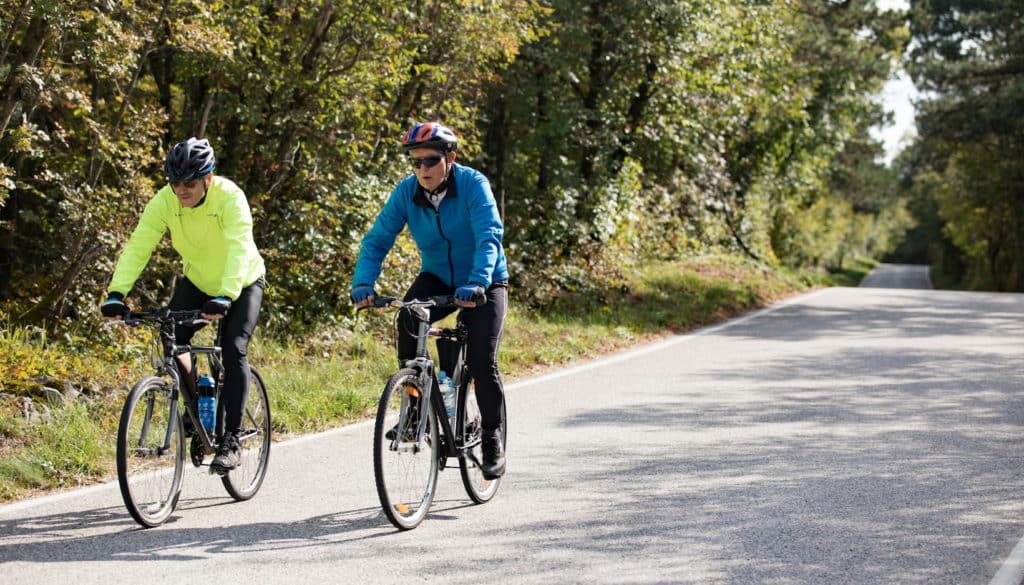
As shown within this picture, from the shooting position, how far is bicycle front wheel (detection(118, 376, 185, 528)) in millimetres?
5207

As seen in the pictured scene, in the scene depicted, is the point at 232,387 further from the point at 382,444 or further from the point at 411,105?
the point at 411,105

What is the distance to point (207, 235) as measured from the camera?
5836 mm

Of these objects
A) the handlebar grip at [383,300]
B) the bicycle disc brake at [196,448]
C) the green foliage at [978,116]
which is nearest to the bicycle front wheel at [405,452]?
the handlebar grip at [383,300]

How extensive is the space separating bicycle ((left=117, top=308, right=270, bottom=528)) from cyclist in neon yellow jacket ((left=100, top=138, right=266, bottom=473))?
0.42ft

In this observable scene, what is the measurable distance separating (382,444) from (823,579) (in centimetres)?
208

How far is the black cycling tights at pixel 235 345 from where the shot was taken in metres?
5.80

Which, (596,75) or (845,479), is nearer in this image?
(845,479)

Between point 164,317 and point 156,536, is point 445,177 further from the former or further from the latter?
point 156,536

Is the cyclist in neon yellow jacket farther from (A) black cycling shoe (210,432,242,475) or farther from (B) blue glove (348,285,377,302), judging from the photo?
(B) blue glove (348,285,377,302)

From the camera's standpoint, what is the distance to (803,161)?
30906 millimetres

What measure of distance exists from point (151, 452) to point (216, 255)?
43.6 inches

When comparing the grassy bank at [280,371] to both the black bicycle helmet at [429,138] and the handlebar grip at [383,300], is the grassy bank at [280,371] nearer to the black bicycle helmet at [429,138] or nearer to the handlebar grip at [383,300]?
the handlebar grip at [383,300]

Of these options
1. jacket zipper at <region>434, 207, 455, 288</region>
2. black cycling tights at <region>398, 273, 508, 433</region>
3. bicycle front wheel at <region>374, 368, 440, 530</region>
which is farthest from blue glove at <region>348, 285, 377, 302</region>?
jacket zipper at <region>434, 207, 455, 288</region>

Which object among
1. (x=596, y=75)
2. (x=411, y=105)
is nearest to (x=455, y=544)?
(x=411, y=105)
